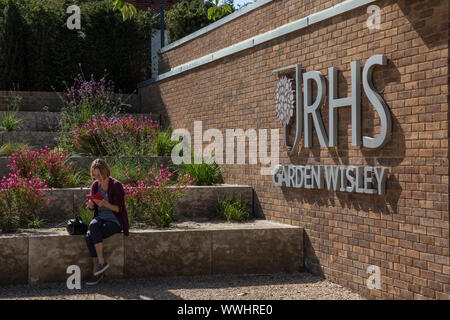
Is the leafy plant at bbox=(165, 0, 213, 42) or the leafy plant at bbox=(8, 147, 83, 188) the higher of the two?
the leafy plant at bbox=(165, 0, 213, 42)

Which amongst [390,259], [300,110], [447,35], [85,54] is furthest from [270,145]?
[85,54]

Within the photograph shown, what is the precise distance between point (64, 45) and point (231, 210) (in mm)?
7823

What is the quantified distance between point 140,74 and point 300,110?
7.99m

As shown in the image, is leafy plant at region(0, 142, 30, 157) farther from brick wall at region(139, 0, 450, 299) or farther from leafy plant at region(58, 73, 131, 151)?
brick wall at region(139, 0, 450, 299)

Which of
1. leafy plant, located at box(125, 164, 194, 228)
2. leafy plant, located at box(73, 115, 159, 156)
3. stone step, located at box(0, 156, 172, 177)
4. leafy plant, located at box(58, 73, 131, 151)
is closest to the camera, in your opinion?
leafy plant, located at box(125, 164, 194, 228)

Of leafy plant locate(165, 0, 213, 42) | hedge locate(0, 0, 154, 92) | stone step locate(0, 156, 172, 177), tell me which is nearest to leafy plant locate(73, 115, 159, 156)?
stone step locate(0, 156, 172, 177)

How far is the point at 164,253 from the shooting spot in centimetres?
668

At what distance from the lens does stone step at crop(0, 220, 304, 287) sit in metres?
6.30

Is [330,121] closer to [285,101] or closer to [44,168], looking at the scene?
[285,101]

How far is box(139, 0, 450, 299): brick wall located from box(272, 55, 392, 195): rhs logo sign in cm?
8

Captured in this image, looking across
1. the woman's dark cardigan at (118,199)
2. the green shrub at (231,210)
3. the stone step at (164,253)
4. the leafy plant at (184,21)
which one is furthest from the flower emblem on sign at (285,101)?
the leafy plant at (184,21)

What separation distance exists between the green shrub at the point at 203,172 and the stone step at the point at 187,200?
419mm

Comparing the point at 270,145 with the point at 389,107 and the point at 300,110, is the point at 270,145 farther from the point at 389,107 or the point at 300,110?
the point at 389,107

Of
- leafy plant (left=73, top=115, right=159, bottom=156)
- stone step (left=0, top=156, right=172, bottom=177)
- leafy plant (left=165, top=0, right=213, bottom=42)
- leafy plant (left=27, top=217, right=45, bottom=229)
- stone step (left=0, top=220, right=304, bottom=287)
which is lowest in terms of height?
stone step (left=0, top=220, right=304, bottom=287)
